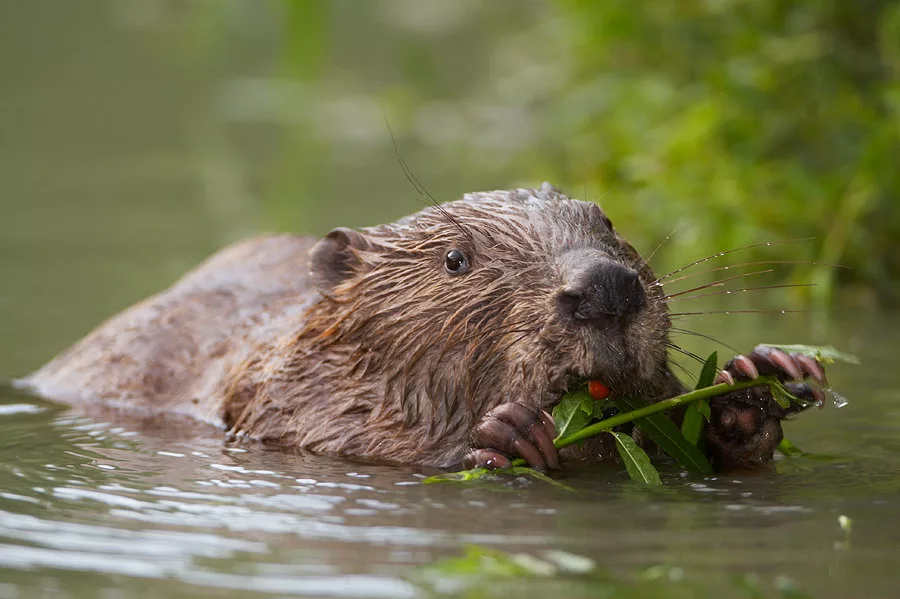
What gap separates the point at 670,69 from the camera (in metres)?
9.74

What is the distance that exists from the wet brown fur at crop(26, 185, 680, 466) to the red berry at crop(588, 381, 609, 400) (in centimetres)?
3

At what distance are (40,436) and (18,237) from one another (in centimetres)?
567

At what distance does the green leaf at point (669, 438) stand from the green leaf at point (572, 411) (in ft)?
0.39

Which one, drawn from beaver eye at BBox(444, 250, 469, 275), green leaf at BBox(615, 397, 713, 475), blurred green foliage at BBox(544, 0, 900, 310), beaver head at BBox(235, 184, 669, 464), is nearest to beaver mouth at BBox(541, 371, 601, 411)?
beaver head at BBox(235, 184, 669, 464)

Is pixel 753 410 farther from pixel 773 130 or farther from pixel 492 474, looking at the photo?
pixel 773 130

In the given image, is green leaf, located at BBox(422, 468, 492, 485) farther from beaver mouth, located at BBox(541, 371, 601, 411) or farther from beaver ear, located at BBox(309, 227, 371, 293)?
beaver ear, located at BBox(309, 227, 371, 293)

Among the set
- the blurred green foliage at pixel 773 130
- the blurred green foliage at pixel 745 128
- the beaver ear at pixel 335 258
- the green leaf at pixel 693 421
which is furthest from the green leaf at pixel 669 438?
the blurred green foliage at pixel 773 130

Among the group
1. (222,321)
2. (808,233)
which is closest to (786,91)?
(808,233)

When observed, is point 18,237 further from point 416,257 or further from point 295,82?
point 295,82

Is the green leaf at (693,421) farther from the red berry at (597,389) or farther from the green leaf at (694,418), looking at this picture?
the red berry at (597,389)

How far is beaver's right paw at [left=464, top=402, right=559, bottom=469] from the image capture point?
155 inches

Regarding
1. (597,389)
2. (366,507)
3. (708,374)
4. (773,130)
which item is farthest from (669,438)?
(773,130)

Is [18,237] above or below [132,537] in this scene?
above

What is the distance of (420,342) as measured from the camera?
14.3 feet
